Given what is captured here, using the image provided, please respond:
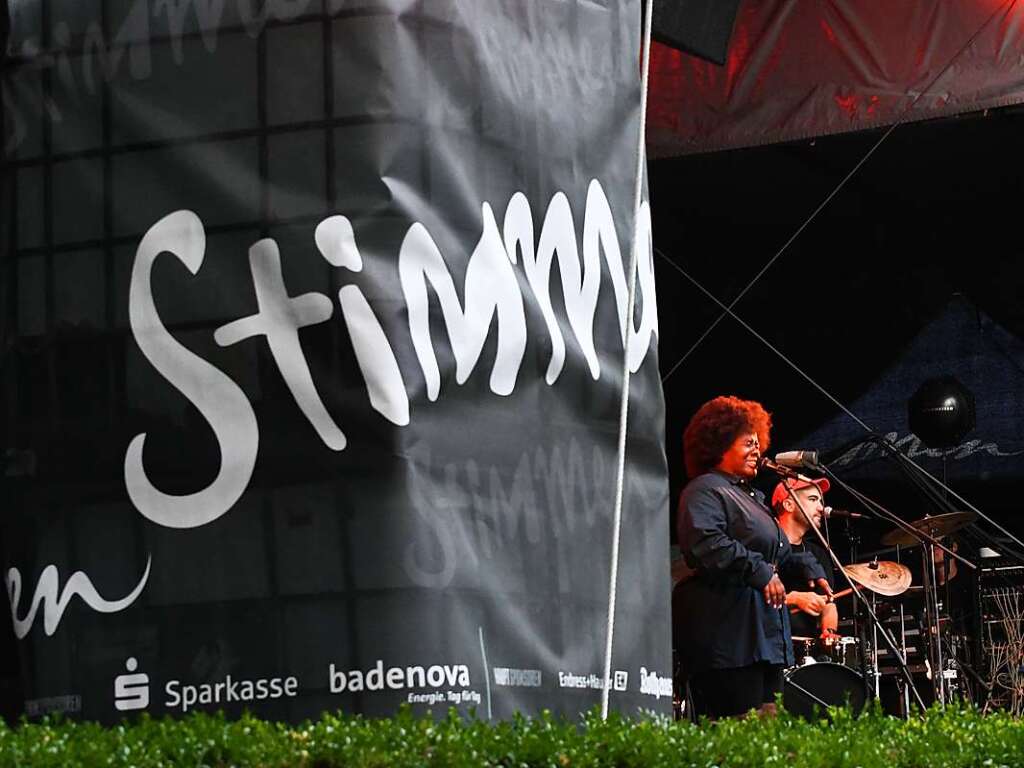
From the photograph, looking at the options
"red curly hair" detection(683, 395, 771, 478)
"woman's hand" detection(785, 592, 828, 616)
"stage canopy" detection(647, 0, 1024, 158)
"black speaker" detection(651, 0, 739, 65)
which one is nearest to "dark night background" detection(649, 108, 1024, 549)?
"stage canopy" detection(647, 0, 1024, 158)

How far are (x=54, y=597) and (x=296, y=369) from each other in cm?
92

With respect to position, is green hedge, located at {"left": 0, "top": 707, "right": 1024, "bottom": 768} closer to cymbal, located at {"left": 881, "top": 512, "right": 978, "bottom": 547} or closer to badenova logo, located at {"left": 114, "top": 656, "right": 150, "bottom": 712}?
badenova logo, located at {"left": 114, "top": 656, "right": 150, "bottom": 712}

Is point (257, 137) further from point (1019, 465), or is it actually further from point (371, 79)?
point (1019, 465)

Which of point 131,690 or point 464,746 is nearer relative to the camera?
point 464,746

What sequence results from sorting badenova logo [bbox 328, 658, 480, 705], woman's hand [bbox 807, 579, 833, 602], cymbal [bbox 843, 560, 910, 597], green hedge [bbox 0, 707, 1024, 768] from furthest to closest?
1. cymbal [bbox 843, 560, 910, 597]
2. woman's hand [bbox 807, 579, 833, 602]
3. badenova logo [bbox 328, 658, 480, 705]
4. green hedge [bbox 0, 707, 1024, 768]

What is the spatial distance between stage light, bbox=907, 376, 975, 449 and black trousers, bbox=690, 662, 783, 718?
21.1 ft

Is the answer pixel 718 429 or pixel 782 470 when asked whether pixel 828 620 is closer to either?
pixel 782 470

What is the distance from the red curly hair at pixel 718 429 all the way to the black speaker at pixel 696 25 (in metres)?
1.74

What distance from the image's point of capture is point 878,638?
13734 mm

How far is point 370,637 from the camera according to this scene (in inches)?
170

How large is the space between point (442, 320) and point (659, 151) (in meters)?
8.06

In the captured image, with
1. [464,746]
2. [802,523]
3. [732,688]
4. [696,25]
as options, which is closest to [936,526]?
[802,523]

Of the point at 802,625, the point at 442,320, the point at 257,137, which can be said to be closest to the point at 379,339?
the point at 442,320

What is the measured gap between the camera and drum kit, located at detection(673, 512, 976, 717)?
10.8 metres
